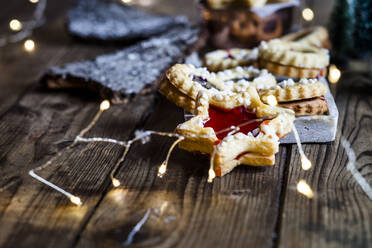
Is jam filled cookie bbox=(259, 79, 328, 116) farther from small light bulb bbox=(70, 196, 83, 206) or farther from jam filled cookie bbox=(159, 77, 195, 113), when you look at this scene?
small light bulb bbox=(70, 196, 83, 206)

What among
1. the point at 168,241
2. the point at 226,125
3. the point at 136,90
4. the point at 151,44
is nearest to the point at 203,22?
the point at 151,44

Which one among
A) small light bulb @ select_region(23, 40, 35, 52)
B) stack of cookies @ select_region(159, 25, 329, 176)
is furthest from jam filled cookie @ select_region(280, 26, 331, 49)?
small light bulb @ select_region(23, 40, 35, 52)

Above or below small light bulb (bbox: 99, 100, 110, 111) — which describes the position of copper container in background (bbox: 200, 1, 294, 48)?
above

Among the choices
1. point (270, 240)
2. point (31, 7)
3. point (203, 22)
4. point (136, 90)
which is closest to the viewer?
point (270, 240)

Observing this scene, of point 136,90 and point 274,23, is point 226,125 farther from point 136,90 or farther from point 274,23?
point 274,23

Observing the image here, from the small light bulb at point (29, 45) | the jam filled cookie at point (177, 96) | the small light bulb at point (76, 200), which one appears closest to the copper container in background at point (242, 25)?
the jam filled cookie at point (177, 96)
